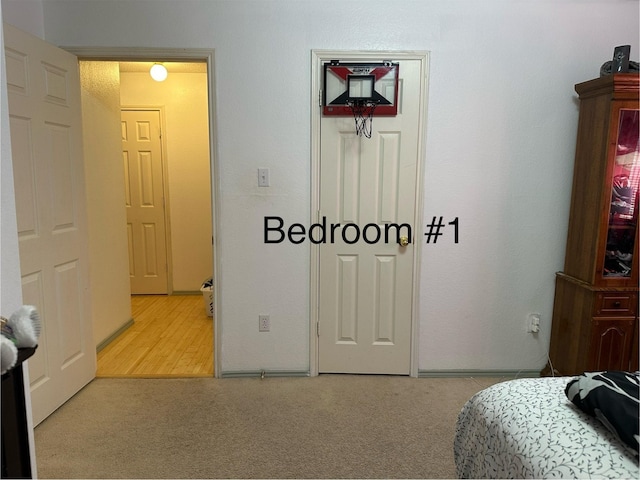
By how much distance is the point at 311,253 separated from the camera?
8.73 ft

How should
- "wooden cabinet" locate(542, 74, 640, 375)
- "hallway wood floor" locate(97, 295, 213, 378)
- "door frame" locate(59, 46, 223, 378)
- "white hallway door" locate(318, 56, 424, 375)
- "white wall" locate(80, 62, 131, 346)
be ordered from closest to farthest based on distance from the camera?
"wooden cabinet" locate(542, 74, 640, 375) → "door frame" locate(59, 46, 223, 378) → "white hallway door" locate(318, 56, 424, 375) → "hallway wood floor" locate(97, 295, 213, 378) → "white wall" locate(80, 62, 131, 346)

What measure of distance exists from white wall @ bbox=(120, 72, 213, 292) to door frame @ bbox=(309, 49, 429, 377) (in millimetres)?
2293

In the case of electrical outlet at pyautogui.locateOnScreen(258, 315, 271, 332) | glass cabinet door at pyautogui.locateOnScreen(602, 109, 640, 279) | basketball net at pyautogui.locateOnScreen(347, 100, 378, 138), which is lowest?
electrical outlet at pyautogui.locateOnScreen(258, 315, 271, 332)

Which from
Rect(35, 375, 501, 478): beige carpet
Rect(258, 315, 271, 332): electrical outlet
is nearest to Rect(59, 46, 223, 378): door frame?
Rect(258, 315, 271, 332): electrical outlet

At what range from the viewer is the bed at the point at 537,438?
1011mm

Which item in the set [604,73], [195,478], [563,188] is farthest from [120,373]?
Answer: [604,73]

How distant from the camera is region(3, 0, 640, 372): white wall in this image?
2455mm

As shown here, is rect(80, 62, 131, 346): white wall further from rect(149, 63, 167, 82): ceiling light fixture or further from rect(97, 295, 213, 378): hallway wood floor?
rect(149, 63, 167, 82): ceiling light fixture

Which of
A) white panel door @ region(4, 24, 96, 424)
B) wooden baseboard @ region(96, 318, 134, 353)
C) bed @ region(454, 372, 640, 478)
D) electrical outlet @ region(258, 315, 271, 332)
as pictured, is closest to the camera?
bed @ region(454, 372, 640, 478)

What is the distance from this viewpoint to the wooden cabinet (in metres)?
2.24

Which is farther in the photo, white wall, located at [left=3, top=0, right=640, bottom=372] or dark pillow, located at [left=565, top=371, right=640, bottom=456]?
white wall, located at [left=3, top=0, right=640, bottom=372]

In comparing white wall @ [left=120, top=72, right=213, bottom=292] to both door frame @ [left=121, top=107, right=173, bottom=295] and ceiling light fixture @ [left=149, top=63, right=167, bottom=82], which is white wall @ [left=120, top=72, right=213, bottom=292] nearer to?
door frame @ [left=121, top=107, right=173, bottom=295]

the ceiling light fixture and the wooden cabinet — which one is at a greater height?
the ceiling light fixture

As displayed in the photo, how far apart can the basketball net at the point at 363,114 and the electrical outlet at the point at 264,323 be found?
1.34 metres
